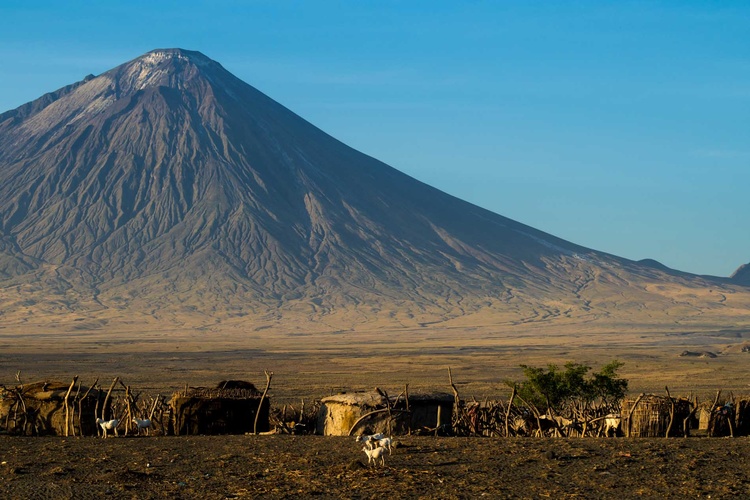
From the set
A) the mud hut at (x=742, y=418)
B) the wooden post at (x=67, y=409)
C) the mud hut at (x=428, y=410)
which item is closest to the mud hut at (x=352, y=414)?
the mud hut at (x=428, y=410)

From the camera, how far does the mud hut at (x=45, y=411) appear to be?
64.8ft

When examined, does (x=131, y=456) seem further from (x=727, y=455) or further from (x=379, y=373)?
(x=379, y=373)

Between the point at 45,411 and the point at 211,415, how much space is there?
9.74ft

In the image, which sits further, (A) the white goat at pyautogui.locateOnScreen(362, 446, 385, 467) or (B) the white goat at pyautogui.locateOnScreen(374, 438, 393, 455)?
(B) the white goat at pyautogui.locateOnScreen(374, 438, 393, 455)

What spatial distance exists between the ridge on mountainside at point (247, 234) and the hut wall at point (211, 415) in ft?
314

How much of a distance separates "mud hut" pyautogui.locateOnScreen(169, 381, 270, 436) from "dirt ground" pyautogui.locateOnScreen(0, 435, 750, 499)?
4.32 feet

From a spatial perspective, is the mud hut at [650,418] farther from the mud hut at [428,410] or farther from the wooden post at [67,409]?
the wooden post at [67,409]

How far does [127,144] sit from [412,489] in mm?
163333

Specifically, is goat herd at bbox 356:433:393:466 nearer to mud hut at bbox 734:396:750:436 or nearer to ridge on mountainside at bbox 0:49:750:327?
mud hut at bbox 734:396:750:436

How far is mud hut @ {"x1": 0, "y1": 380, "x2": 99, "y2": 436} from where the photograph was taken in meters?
19.8

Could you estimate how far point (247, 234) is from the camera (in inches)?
5615

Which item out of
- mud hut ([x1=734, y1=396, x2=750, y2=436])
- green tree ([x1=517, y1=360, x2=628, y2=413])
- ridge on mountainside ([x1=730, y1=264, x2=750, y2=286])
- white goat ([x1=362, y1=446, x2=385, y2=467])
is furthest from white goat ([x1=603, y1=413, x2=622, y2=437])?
ridge on mountainside ([x1=730, y1=264, x2=750, y2=286])

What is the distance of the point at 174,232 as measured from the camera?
477 ft

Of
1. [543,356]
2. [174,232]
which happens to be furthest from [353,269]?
[543,356]
